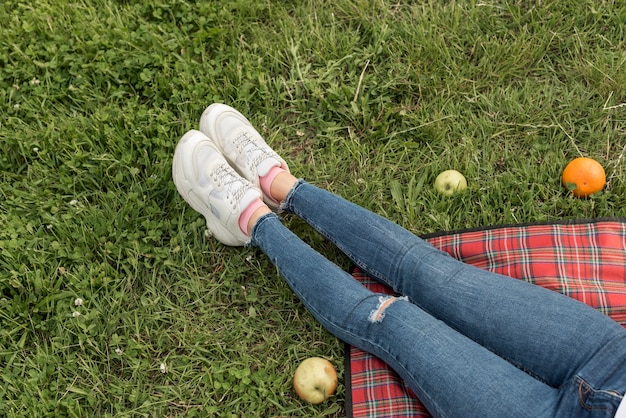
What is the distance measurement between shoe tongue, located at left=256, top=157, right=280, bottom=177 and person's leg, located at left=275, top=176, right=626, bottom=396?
0.21 meters

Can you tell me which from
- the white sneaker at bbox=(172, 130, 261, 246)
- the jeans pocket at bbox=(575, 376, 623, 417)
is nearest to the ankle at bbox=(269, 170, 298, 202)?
the white sneaker at bbox=(172, 130, 261, 246)

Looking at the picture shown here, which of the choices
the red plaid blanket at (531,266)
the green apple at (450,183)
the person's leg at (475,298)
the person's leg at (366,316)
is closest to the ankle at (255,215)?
the person's leg at (366,316)

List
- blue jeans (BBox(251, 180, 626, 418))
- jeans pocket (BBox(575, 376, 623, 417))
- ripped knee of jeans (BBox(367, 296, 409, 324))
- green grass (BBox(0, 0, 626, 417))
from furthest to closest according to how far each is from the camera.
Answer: green grass (BBox(0, 0, 626, 417)) < ripped knee of jeans (BBox(367, 296, 409, 324)) < blue jeans (BBox(251, 180, 626, 418)) < jeans pocket (BBox(575, 376, 623, 417))

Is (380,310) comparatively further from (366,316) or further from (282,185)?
(282,185)

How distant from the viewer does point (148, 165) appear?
3016mm

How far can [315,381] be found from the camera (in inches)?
96.2

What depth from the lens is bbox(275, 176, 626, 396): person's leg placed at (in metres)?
1.97

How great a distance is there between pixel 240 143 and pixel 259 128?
0.25m

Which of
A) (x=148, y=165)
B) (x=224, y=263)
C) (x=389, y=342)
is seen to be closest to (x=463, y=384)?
(x=389, y=342)

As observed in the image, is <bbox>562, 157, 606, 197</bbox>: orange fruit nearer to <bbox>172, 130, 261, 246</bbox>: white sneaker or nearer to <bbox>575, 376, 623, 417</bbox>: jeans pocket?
<bbox>575, 376, 623, 417</bbox>: jeans pocket

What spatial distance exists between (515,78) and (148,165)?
2.24 meters

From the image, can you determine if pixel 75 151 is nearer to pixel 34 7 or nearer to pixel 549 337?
pixel 34 7

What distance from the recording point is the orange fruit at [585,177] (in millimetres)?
2803

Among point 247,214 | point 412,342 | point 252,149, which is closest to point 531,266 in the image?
point 412,342
